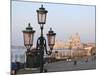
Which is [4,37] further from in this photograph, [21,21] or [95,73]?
[95,73]

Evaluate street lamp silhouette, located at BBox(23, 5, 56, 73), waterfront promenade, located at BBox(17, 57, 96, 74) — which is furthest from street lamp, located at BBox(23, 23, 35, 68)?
waterfront promenade, located at BBox(17, 57, 96, 74)

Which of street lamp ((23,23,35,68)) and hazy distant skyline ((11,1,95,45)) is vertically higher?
hazy distant skyline ((11,1,95,45))

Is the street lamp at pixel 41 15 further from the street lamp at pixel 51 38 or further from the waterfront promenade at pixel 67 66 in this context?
the waterfront promenade at pixel 67 66

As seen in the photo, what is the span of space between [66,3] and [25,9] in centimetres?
66

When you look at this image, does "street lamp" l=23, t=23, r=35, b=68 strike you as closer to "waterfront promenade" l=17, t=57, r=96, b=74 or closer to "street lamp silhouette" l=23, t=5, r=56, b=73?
"street lamp silhouette" l=23, t=5, r=56, b=73

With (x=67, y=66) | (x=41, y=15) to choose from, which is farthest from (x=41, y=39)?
(x=67, y=66)

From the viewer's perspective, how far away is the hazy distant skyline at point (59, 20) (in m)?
3.28

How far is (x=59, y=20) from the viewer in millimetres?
3506

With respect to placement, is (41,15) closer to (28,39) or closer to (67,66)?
(28,39)

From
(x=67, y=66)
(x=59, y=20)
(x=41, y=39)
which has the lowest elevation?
(x=67, y=66)

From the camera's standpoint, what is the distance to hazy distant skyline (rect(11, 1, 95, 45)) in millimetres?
3275

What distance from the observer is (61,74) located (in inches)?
138

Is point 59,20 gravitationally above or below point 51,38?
above
